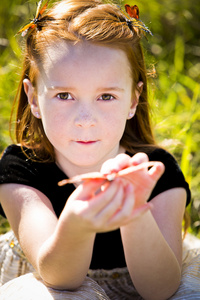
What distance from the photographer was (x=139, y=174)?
1092 mm

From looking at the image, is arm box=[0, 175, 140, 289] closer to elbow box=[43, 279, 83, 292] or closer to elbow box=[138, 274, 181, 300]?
elbow box=[43, 279, 83, 292]

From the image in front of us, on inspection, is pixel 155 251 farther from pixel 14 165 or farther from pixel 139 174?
pixel 14 165

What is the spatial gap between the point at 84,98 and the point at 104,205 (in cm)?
55

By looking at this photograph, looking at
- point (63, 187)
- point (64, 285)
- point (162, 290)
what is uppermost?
point (63, 187)

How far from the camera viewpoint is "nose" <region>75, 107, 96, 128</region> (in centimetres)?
147

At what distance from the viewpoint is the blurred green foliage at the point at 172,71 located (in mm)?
2580

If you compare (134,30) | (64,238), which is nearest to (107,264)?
(64,238)

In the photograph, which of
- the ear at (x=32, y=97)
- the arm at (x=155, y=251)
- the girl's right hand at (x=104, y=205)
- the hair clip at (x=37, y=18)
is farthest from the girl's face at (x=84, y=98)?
the girl's right hand at (x=104, y=205)

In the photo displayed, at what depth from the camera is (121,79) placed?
157 centimetres

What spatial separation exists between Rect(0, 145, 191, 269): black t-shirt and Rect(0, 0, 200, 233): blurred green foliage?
0.68m

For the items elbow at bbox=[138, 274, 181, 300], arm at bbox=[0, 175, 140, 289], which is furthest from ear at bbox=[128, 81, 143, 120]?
elbow at bbox=[138, 274, 181, 300]

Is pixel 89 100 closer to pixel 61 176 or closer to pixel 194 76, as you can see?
pixel 61 176

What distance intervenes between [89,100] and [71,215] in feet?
1.66

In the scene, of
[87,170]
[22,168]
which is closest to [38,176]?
[22,168]
